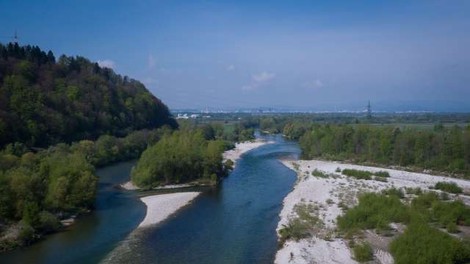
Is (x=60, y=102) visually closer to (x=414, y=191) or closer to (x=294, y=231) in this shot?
(x=294, y=231)

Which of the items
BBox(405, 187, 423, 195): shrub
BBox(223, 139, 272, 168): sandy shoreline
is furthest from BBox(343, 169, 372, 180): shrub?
BBox(223, 139, 272, 168): sandy shoreline

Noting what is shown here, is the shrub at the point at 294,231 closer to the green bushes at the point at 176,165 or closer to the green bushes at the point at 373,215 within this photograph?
the green bushes at the point at 373,215

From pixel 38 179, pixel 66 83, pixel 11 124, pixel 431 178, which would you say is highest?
pixel 66 83

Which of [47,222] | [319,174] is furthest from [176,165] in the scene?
[47,222]

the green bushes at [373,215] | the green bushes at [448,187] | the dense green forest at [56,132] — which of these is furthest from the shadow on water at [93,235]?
the green bushes at [448,187]

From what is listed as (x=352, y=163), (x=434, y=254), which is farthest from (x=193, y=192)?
(x=352, y=163)

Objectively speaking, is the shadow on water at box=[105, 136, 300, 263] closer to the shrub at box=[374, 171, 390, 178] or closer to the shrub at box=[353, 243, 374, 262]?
the shrub at box=[353, 243, 374, 262]

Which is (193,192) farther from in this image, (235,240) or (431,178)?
(431,178)
